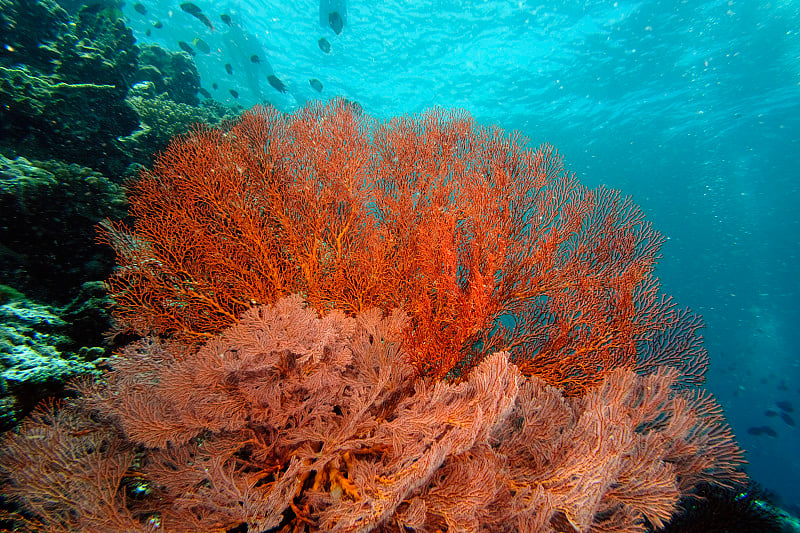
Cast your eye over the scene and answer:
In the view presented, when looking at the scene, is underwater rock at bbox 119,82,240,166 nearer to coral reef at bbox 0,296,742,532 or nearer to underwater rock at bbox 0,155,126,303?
underwater rock at bbox 0,155,126,303

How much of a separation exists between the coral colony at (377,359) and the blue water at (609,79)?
71.3 ft

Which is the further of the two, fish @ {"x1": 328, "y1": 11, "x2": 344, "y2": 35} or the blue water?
the blue water

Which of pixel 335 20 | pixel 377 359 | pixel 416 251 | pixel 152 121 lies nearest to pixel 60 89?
pixel 152 121

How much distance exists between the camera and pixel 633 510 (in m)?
1.80

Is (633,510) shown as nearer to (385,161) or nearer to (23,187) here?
(385,161)

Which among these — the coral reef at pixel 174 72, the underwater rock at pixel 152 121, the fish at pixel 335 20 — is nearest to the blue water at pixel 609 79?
the fish at pixel 335 20

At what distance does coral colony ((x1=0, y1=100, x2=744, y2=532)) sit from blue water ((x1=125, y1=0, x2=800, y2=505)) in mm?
21725

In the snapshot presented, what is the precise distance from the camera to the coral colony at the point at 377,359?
1803 millimetres

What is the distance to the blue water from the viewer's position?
755 inches

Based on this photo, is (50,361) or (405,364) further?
(50,361)

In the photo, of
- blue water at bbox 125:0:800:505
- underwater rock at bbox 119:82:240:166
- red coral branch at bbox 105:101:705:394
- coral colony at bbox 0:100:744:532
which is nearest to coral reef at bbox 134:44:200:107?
underwater rock at bbox 119:82:240:166

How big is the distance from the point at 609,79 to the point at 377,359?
3095 centimetres

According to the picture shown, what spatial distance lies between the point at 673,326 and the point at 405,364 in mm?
3613

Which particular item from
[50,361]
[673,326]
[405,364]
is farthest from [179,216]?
[673,326]
